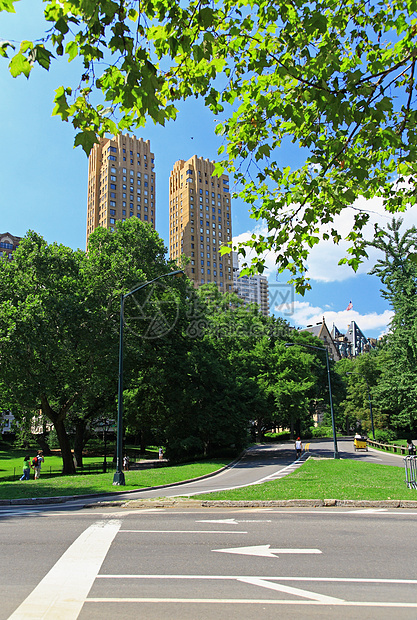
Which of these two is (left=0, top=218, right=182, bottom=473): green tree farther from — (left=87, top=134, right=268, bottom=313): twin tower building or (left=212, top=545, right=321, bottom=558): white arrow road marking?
(left=87, top=134, right=268, bottom=313): twin tower building

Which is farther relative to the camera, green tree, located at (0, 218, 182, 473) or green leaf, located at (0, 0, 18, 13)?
green tree, located at (0, 218, 182, 473)

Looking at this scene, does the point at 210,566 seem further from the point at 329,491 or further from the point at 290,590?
the point at 329,491

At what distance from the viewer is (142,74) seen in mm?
4828

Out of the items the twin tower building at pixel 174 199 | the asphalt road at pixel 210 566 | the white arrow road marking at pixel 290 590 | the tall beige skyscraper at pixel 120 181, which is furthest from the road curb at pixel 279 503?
the tall beige skyscraper at pixel 120 181

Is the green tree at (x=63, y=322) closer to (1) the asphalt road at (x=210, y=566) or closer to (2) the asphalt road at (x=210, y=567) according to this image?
(1) the asphalt road at (x=210, y=566)

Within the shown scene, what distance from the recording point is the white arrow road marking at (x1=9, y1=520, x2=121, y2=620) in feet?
15.4

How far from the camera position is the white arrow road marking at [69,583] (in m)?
4.70

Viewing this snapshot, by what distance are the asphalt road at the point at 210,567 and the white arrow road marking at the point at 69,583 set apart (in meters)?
0.01

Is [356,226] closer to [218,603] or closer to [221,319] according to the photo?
[218,603]

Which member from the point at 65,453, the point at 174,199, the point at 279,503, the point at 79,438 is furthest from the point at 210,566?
the point at 174,199

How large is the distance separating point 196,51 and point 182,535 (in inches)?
310

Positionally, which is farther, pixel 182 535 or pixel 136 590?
pixel 182 535

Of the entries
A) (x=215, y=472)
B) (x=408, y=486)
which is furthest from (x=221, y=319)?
(x=408, y=486)

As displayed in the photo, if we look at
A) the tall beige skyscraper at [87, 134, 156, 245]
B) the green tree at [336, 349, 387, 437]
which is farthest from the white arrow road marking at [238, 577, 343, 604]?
the tall beige skyscraper at [87, 134, 156, 245]
